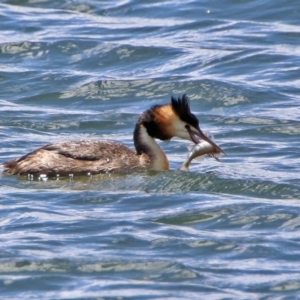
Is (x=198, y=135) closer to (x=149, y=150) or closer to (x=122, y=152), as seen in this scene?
(x=149, y=150)

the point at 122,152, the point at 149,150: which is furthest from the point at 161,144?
the point at 122,152

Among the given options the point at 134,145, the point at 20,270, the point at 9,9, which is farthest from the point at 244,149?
the point at 9,9

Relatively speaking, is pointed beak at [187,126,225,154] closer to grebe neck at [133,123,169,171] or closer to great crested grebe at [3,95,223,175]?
great crested grebe at [3,95,223,175]

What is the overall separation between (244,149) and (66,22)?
732 cm

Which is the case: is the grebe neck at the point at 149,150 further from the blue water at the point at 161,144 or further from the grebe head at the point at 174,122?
the blue water at the point at 161,144

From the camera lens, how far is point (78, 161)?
12406mm

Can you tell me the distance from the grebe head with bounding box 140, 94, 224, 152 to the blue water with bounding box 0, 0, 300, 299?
0.39 m

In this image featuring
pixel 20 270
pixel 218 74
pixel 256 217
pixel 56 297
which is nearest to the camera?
pixel 56 297

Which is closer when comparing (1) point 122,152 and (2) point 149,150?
(1) point 122,152

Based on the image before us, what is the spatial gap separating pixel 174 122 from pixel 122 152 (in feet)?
1.98

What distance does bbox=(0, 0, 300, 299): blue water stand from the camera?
9.20 m

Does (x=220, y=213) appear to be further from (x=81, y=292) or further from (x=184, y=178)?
(x=81, y=292)

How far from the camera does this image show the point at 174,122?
12617 mm

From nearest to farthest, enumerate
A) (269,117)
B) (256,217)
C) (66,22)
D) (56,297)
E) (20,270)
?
(56,297) → (20,270) → (256,217) → (269,117) → (66,22)
